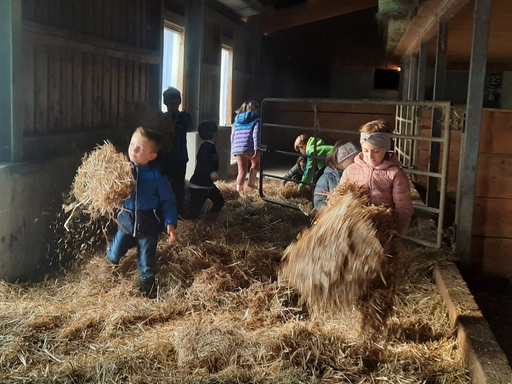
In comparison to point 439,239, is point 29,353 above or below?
below

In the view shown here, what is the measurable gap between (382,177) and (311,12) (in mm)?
8689

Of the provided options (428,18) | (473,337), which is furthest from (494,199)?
(428,18)

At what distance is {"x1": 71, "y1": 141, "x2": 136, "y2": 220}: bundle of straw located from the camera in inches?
157

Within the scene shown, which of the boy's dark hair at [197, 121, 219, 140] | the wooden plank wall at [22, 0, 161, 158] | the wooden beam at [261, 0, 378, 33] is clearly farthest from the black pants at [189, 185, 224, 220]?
the wooden beam at [261, 0, 378, 33]

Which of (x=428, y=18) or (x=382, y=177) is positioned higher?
(x=428, y=18)

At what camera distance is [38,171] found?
4.53 meters

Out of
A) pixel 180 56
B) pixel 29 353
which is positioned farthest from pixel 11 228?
pixel 180 56

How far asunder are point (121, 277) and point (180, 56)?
4.99 meters

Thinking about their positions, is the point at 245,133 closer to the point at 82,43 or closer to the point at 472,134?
the point at 82,43

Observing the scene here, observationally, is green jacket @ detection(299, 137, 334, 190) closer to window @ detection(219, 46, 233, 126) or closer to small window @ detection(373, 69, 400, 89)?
window @ detection(219, 46, 233, 126)

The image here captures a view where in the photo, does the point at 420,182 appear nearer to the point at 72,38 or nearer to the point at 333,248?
the point at 72,38

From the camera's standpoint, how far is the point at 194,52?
859 cm

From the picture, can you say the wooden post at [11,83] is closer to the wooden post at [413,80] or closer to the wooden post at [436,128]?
the wooden post at [436,128]

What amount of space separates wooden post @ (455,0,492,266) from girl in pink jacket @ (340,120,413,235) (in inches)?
50.9
